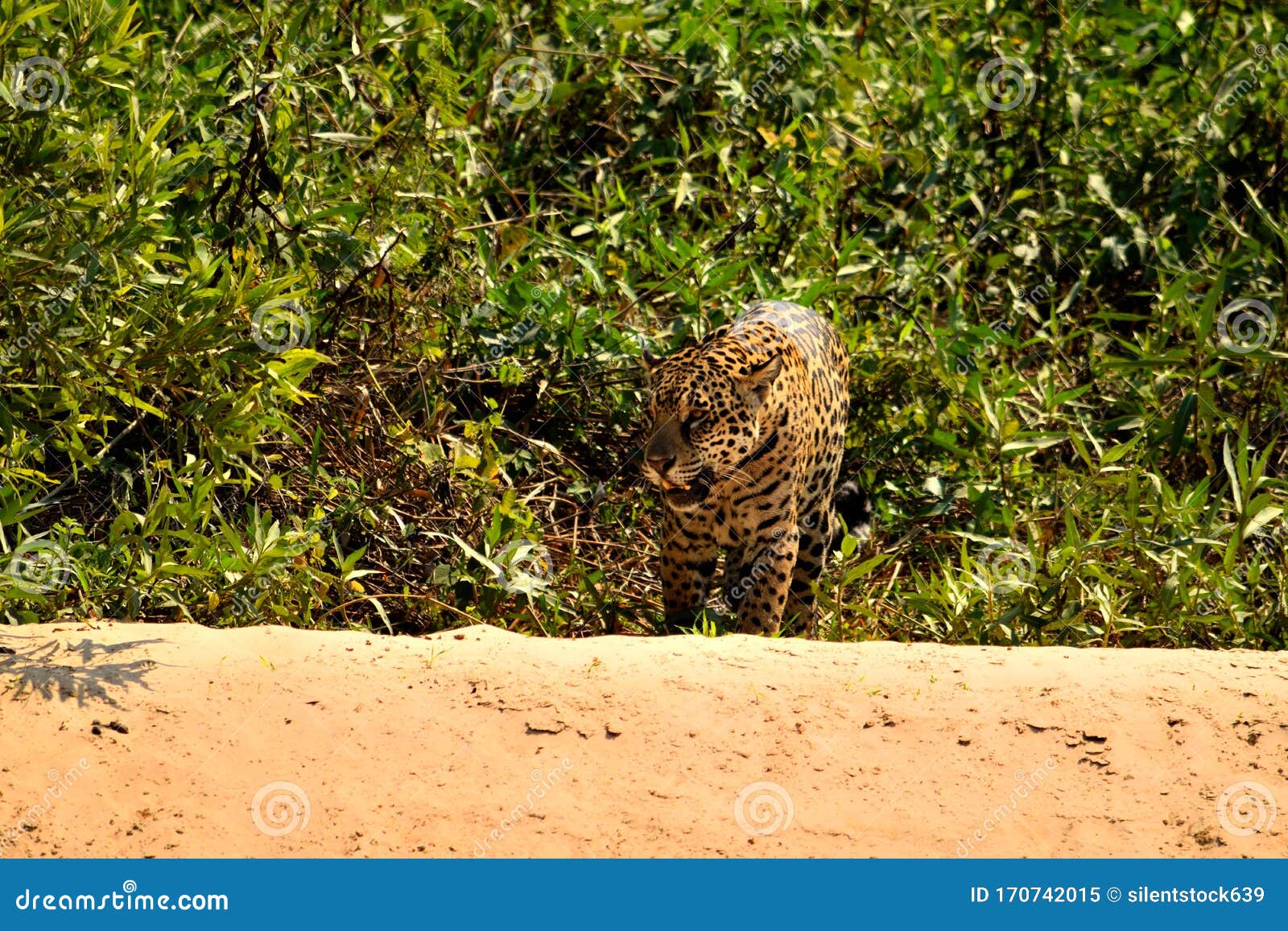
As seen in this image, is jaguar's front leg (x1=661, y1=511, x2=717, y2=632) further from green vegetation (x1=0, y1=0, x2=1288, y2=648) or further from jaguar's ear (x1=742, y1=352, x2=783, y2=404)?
jaguar's ear (x1=742, y1=352, x2=783, y2=404)

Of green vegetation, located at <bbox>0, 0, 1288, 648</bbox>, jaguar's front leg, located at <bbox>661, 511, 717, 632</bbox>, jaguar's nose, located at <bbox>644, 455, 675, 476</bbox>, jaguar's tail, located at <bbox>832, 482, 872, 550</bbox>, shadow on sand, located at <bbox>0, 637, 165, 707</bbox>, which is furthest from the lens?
jaguar's tail, located at <bbox>832, 482, 872, 550</bbox>

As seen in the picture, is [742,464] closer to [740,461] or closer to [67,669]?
[740,461]

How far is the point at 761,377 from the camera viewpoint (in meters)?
5.63

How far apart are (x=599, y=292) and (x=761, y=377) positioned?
66.2 inches

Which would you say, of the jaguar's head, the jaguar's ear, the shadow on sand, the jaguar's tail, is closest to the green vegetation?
the jaguar's tail

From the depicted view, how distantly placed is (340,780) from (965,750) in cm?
172

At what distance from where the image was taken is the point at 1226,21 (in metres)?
8.91

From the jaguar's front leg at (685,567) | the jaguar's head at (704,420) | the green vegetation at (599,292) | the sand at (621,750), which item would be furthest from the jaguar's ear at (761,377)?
the sand at (621,750)

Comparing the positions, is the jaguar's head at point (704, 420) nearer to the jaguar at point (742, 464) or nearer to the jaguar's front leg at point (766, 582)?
the jaguar at point (742, 464)

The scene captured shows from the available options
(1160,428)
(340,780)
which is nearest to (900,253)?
(1160,428)

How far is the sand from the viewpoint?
390 centimetres

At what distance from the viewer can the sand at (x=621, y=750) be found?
390 cm

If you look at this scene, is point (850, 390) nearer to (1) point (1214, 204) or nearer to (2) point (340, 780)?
(1) point (1214, 204)

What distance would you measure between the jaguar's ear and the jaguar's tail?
4.21 ft
